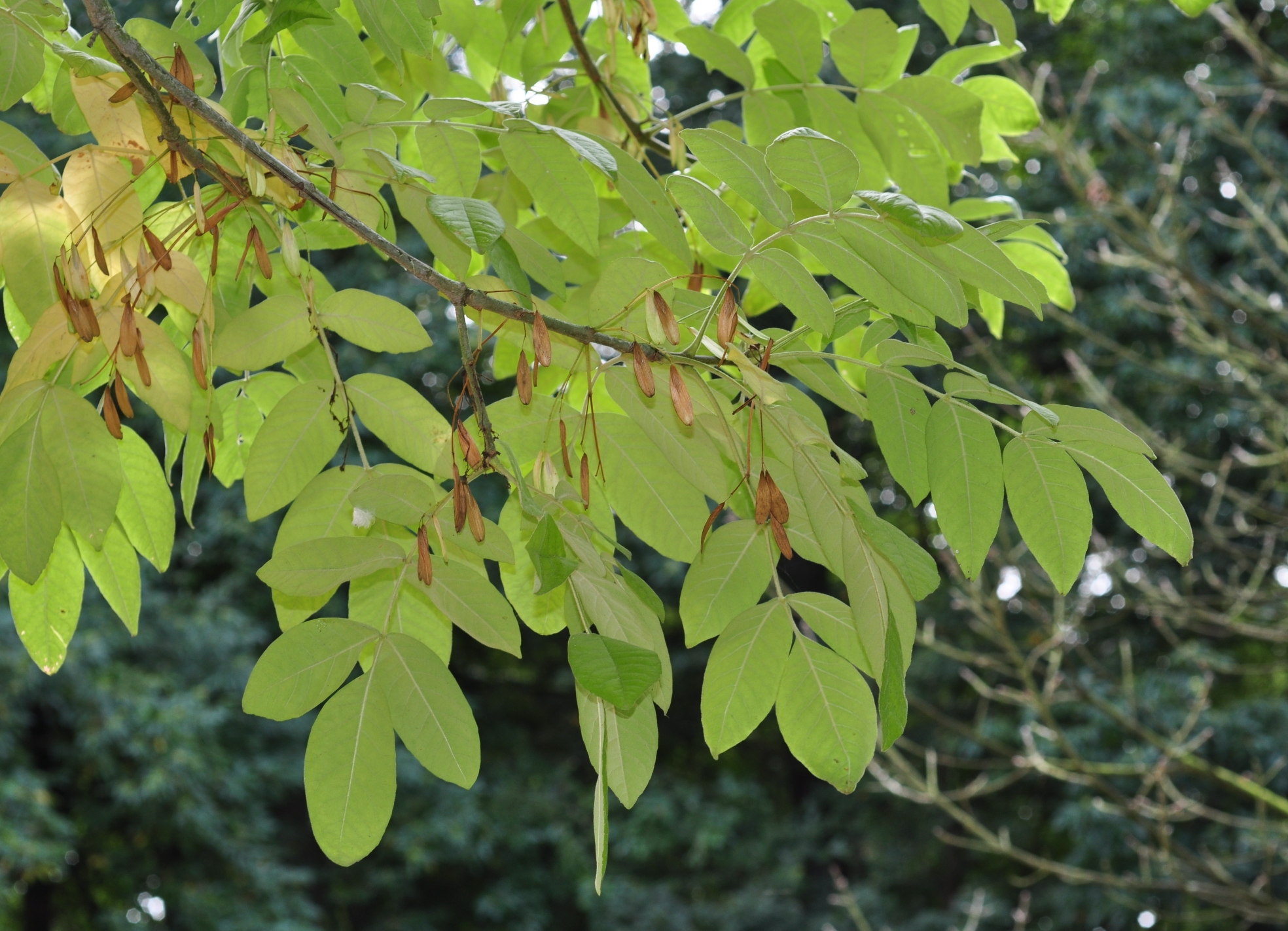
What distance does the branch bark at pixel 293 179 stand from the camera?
74 cm

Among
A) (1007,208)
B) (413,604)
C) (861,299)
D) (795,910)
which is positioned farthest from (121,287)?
(795,910)

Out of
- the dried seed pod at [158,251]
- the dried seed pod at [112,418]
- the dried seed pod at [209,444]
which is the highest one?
the dried seed pod at [158,251]

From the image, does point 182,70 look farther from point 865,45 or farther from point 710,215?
point 865,45

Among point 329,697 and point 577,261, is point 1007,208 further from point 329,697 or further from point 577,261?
point 329,697

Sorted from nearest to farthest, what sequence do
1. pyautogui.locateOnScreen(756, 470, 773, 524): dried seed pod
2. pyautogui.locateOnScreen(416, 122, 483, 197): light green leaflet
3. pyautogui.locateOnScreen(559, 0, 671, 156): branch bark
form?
pyautogui.locateOnScreen(756, 470, 773, 524): dried seed pod < pyautogui.locateOnScreen(416, 122, 483, 197): light green leaflet < pyautogui.locateOnScreen(559, 0, 671, 156): branch bark

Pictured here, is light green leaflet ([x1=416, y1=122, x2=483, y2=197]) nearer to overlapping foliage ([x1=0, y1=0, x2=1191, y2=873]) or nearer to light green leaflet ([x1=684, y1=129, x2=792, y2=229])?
overlapping foliage ([x1=0, y1=0, x2=1191, y2=873])

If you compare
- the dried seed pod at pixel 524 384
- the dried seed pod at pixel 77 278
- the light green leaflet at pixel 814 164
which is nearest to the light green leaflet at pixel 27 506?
the dried seed pod at pixel 77 278

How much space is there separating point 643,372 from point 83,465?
38cm

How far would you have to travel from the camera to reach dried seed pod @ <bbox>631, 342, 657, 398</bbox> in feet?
2.33

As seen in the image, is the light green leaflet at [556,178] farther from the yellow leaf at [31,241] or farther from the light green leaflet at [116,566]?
the light green leaflet at [116,566]

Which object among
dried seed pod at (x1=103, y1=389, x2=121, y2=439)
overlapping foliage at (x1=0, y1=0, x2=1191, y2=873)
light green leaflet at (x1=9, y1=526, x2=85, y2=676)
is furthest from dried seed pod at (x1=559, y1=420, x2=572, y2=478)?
light green leaflet at (x1=9, y1=526, x2=85, y2=676)

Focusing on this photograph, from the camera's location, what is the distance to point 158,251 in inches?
31.4

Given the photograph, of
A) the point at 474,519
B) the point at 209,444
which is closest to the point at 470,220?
the point at 474,519

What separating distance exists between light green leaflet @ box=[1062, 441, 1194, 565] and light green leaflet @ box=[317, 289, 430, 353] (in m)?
0.48
